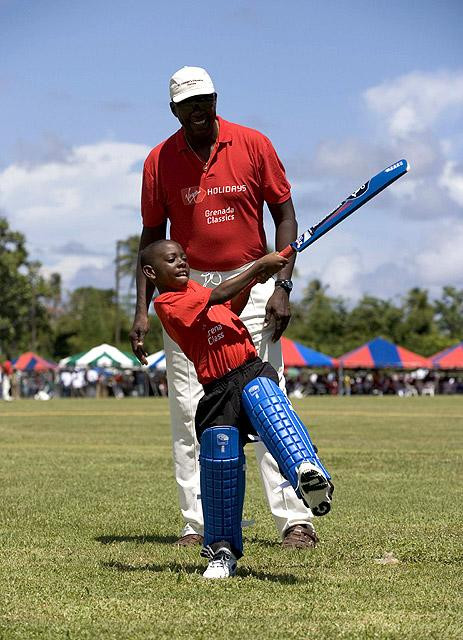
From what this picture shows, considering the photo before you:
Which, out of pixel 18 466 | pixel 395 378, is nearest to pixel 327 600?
pixel 18 466

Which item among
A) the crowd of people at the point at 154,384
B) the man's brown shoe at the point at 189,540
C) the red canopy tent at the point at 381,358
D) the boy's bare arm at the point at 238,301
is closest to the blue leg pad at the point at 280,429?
the boy's bare arm at the point at 238,301

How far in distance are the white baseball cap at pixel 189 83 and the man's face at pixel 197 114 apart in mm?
48

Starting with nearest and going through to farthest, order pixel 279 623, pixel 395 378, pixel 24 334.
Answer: pixel 279 623, pixel 395 378, pixel 24 334

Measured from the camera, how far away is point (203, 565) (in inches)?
232

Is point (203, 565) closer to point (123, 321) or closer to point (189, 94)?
point (189, 94)

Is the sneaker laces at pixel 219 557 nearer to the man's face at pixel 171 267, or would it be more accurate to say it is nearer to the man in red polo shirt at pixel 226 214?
the man in red polo shirt at pixel 226 214

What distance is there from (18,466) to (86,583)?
765 centimetres

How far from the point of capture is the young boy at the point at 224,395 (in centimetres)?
544

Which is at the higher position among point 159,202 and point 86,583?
point 159,202

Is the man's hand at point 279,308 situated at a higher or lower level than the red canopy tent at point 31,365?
higher

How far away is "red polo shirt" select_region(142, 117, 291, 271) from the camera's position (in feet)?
21.6

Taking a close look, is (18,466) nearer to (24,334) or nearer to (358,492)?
(358,492)

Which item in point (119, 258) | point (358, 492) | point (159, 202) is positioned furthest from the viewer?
point (119, 258)

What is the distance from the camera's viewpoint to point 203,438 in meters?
5.66
